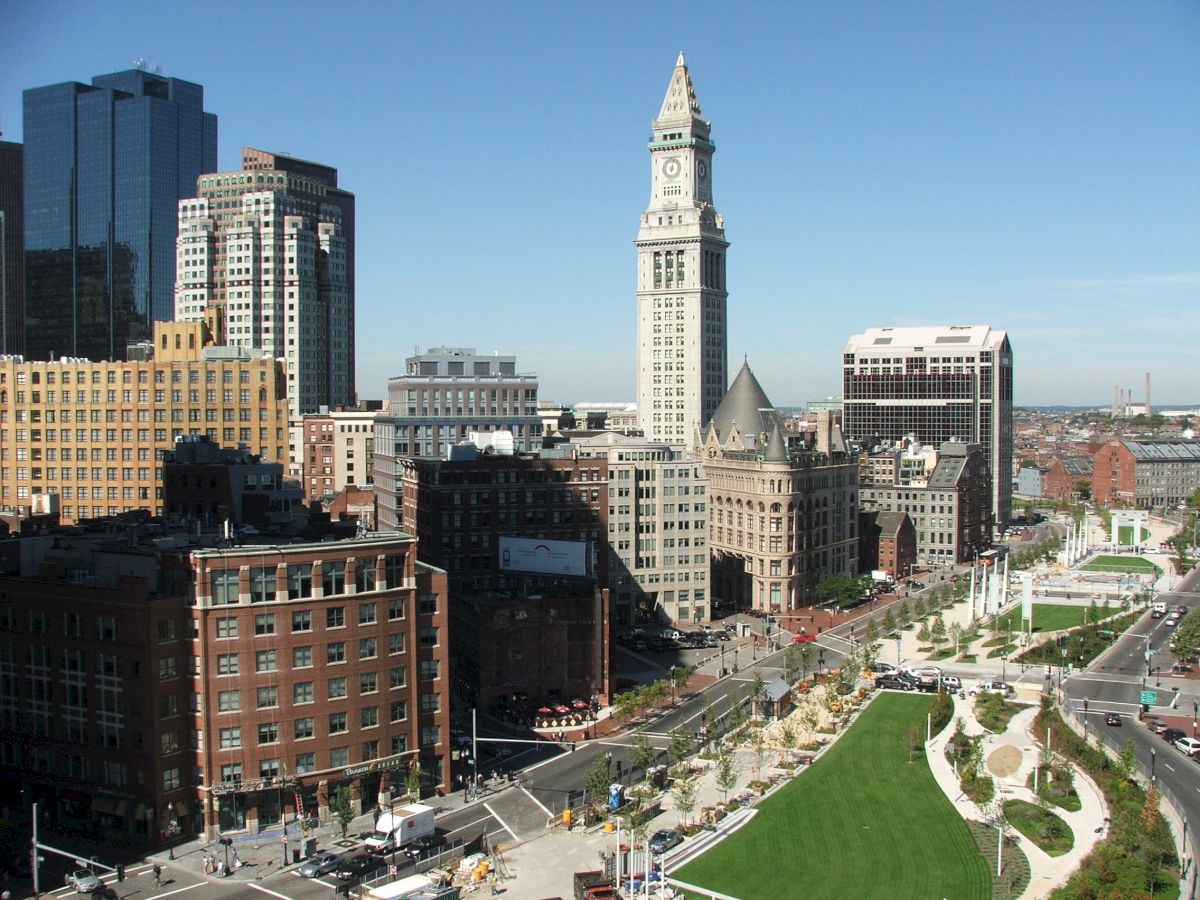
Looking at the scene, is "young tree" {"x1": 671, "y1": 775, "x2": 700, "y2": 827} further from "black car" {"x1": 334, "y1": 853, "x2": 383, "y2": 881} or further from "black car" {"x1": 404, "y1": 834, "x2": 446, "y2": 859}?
"black car" {"x1": 334, "y1": 853, "x2": 383, "y2": 881}

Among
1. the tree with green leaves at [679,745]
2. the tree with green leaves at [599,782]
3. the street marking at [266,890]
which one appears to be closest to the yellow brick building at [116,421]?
the tree with green leaves at [679,745]

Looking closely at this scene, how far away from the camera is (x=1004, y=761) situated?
10712 cm

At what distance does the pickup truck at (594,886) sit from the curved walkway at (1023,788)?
83.8 feet

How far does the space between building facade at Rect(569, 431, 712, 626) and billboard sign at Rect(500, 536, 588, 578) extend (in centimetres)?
3500

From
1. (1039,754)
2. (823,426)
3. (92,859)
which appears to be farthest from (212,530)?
(823,426)

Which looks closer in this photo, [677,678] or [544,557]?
[544,557]

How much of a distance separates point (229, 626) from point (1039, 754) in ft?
216

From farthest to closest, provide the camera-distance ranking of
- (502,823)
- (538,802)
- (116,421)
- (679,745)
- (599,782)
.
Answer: (116,421)
(679,745)
(538,802)
(599,782)
(502,823)

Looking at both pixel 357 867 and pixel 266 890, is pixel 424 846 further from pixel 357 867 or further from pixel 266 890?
pixel 266 890

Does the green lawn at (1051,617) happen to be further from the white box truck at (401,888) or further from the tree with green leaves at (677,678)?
the white box truck at (401,888)

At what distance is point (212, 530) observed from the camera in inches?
4262

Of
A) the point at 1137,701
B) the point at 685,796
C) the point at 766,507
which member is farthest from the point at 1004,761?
the point at 766,507

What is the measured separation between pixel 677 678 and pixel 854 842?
50.3 meters

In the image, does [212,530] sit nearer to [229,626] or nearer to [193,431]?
[229,626]
